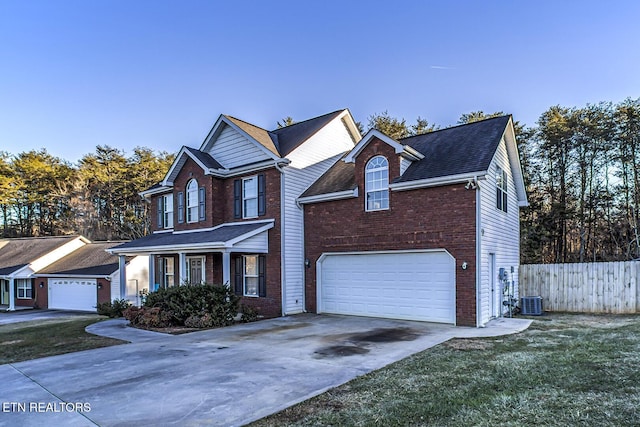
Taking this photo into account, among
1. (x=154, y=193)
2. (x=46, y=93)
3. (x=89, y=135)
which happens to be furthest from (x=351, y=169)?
(x=89, y=135)

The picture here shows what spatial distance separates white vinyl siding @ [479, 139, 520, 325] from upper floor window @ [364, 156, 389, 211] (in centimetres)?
302

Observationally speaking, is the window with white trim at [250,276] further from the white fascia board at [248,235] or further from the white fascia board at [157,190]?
the white fascia board at [157,190]

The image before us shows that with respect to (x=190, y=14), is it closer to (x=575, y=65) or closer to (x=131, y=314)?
(x=131, y=314)

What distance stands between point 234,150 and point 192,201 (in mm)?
2956

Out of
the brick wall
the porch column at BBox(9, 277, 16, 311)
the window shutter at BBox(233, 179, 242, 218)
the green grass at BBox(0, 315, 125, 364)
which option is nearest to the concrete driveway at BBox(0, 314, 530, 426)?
the green grass at BBox(0, 315, 125, 364)

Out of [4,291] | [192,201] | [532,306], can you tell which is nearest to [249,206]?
[192,201]

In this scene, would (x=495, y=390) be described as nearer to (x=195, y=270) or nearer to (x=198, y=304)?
(x=198, y=304)

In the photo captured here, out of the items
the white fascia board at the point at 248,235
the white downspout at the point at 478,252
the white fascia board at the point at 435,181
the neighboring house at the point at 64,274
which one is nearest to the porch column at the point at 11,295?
the neighboring house at the point at 64,274

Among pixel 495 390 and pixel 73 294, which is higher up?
pixel 495 390

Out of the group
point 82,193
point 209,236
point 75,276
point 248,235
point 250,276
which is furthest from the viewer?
point 82,193

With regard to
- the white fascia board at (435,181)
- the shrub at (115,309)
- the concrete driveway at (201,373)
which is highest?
the white fascia board at (435,181)

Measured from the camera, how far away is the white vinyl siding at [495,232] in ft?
37.8

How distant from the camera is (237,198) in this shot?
15.9 meters

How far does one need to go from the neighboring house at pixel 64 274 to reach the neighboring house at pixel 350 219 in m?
7.00
